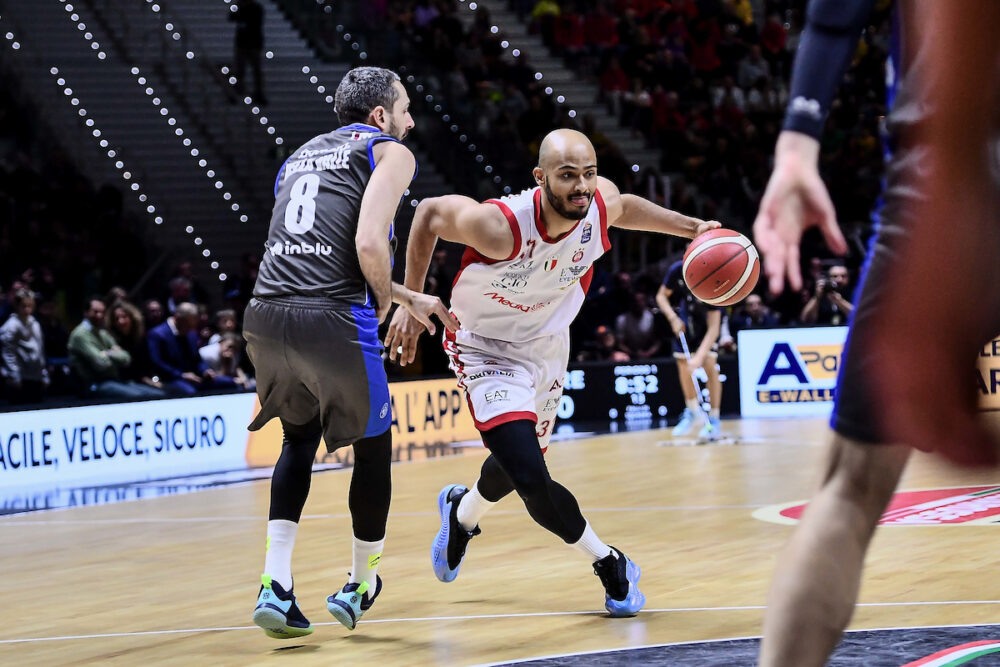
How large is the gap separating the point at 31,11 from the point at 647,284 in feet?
31.5

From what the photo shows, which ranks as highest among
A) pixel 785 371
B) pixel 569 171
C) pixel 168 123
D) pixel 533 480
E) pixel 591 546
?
pixel 168 123

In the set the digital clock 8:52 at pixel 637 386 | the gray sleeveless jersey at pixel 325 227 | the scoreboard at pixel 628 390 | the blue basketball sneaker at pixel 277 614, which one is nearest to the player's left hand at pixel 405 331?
the gray sleeveless jersey at pixel 325 227

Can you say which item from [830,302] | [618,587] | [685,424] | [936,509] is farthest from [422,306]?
[830,302]

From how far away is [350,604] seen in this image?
4809 mm

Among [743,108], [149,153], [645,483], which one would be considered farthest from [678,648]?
[743,108]

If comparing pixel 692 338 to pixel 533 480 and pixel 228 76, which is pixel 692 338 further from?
pixel 533 480

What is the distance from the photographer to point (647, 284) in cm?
1691

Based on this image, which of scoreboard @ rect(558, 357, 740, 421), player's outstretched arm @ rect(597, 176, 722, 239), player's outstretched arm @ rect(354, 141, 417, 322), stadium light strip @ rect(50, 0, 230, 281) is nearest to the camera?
player's outstretched arm @ rect(354, 141, 417, 322)

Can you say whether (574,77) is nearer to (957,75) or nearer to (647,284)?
(647,284)

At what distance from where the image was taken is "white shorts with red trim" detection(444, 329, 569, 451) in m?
5.15

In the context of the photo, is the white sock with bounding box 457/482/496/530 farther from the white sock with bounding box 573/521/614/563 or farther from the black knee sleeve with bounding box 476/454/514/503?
the white sock with bounding box 573/521/614/563

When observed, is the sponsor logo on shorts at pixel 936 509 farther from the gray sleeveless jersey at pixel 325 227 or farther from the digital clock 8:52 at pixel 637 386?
the digital clock 8:52 at pixel 637 386

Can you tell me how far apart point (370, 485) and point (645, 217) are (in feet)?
4.86

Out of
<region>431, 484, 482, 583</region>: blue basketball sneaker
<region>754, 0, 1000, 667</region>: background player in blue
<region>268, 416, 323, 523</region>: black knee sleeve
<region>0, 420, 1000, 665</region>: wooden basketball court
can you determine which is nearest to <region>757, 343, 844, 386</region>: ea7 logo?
<region>0, 420, 1000, 665</region>: wooden basketball court
